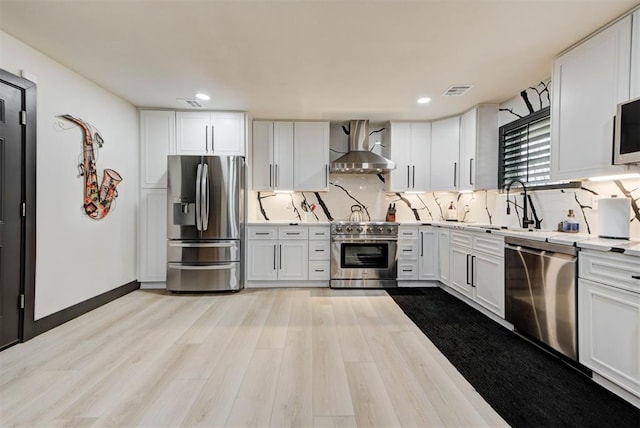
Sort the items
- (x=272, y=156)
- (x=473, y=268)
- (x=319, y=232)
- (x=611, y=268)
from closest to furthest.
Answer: (x=611, y=268) → (x=473, y=268) → (x=319, y=232) → (x=272, y=156)

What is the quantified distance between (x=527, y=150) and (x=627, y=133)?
1.48 metres

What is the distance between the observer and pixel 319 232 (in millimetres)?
4223


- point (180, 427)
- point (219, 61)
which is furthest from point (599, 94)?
point (180, 427)

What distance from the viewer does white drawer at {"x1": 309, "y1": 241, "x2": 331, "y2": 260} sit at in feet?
13.9

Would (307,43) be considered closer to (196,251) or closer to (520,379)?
(196,251)

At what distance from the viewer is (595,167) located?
7.26ft

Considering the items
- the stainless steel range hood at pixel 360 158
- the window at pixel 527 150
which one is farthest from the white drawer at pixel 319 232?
the window at pixel 527 150

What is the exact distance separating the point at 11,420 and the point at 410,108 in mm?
4478

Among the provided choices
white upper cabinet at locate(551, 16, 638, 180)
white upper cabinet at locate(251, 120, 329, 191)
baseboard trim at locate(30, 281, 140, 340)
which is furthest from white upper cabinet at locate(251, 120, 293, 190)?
white upper cabinet at locate(551, 16, 638, 180)

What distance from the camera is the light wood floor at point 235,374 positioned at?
160 centimetres

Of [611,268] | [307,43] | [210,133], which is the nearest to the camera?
[611,268]

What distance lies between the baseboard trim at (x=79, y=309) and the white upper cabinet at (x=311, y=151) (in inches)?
103

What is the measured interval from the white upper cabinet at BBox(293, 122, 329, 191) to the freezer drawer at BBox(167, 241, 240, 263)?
1.43 meters

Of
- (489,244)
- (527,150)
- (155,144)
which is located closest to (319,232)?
(489,244)
